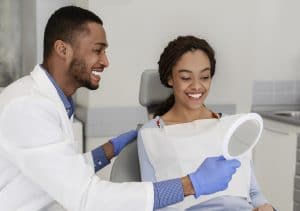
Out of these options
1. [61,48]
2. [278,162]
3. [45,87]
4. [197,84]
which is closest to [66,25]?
[61,48]

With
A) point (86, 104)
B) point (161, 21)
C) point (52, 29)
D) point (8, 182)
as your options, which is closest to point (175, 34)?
point (161, 21)

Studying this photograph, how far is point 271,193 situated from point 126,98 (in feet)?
3.50

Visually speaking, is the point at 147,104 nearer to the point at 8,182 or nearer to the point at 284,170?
the point at 8,182

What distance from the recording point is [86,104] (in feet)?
8.63

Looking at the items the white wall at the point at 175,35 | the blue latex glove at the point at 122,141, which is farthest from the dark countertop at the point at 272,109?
the blue latex glove at the point at 122,141

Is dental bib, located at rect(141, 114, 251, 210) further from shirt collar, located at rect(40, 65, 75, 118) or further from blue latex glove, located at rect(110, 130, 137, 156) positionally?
shirt collar, located at rect(40, 65, 75, 118)

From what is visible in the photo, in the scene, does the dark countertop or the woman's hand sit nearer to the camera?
the woman's hand

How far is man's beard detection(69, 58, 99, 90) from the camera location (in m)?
1.53

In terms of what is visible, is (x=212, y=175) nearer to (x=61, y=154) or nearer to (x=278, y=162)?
(x=61, y=154)

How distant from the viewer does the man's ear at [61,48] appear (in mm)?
1523

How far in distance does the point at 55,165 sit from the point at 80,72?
0.34 metres

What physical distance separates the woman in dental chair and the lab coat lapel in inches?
15.4

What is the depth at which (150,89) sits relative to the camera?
1.88 meters

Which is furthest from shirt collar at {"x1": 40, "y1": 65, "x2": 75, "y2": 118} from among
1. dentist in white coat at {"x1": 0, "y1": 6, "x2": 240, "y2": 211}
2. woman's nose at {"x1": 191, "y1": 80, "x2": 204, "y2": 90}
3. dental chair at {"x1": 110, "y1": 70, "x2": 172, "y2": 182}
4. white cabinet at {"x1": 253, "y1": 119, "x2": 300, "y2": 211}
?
white cabinet at {"x1": 253, "y1": 119, "x2": 300, "y2": 211}
